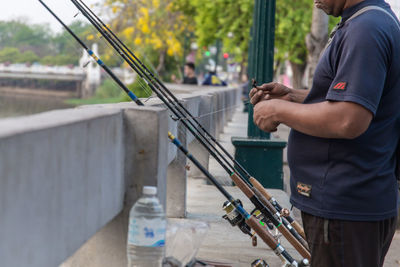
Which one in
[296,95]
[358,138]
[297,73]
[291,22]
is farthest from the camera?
[297,73]

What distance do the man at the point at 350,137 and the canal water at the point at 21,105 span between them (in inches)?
47.3

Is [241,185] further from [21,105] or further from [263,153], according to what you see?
[21,105]

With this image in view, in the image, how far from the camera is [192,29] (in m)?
42.0

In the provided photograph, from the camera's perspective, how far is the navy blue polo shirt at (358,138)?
2.76 m

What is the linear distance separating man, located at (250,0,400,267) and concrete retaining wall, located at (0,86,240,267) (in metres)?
0.63

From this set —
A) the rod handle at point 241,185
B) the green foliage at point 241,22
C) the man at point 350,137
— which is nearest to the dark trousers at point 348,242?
the man at point 350,137

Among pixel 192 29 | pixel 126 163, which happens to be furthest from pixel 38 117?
pixel 192 29

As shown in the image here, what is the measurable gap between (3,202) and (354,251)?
4.99 ft

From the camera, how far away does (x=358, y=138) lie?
294 centimetres

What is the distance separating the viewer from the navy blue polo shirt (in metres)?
2.76

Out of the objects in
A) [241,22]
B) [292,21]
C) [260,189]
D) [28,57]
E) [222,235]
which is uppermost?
[260,189]

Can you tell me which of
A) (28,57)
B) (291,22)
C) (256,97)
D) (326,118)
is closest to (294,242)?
(256,97)

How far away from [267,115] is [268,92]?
1.49ft

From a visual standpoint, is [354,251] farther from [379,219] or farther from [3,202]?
[3,202]
